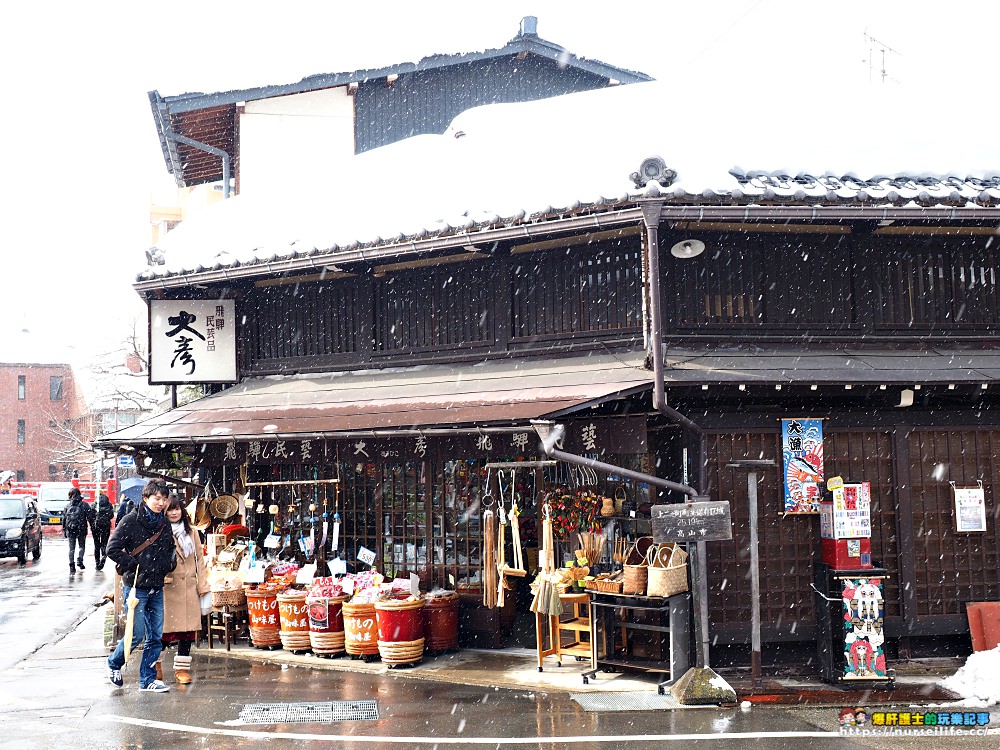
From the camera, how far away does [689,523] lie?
10531mm

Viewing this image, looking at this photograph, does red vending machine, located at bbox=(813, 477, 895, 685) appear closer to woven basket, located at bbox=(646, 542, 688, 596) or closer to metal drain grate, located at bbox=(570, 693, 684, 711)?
woven basket, located at bbox=(646, 542, 688, 596)

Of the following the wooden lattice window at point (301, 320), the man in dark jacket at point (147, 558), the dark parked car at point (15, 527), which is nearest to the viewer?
the man in dark jacket at point (147, 558)

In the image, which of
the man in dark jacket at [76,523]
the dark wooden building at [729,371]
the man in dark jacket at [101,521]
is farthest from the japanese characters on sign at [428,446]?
the man in dark jacket at [76,523]

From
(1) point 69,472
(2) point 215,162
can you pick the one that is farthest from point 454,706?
(1) point 69,472

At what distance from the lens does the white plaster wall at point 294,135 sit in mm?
20859

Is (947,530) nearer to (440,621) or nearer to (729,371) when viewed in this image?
(729,371)

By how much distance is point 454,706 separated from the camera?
34.5 ft

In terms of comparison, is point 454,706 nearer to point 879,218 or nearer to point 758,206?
point 758,206

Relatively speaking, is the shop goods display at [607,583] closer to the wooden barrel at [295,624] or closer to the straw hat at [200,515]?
the wooden barrel at [295,624]

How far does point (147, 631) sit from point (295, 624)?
296cm

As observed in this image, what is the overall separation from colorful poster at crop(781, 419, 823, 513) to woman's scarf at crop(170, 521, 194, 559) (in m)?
6.94

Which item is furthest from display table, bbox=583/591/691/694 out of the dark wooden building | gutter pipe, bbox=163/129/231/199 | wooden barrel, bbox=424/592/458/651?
gutter pipe, bbox=163/129/231/199

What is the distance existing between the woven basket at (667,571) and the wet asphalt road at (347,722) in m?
1.43

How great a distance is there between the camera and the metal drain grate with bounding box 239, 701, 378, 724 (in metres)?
10.1
